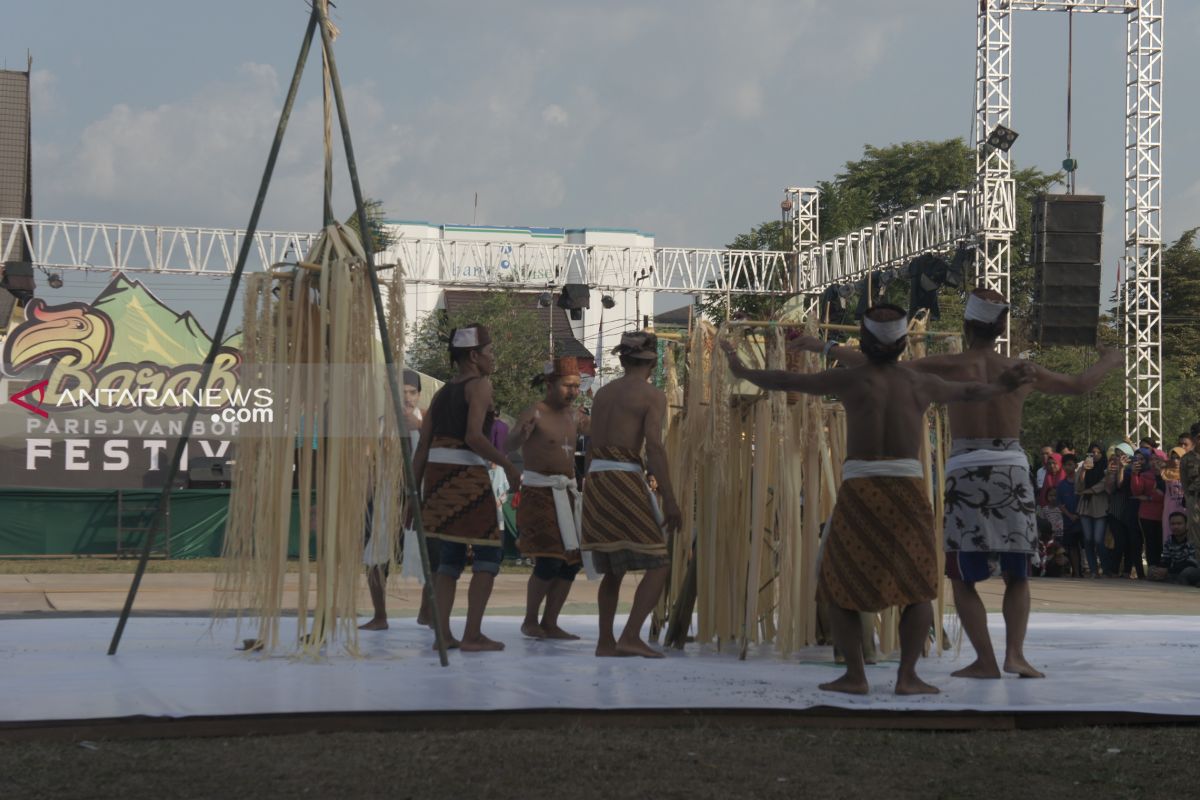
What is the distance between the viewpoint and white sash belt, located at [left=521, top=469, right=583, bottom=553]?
7.76 meters

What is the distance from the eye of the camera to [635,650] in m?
7.08

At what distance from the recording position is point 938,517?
291 inches

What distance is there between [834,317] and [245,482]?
22931mm

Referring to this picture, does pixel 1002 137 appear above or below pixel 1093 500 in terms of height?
above

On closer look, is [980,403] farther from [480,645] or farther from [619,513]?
[480,645]

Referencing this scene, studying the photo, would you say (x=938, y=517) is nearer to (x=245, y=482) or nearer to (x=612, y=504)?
(x=612, y=504)

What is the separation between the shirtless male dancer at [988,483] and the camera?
6535mm

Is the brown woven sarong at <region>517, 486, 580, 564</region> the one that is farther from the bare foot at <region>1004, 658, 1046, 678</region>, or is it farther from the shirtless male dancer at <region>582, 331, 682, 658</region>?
the bare foot at <region>1004, 658, 1046, 678</region>

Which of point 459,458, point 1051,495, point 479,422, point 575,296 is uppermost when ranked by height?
→ point 575,296

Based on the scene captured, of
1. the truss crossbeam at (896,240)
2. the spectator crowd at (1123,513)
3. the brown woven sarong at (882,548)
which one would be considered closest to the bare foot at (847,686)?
the brown woven sarong at (882,548)

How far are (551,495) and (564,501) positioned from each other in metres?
0.08

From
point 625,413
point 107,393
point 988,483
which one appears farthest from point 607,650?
point 107,393

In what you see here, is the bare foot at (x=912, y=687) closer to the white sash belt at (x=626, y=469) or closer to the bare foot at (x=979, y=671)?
the bare foot at (x=979, y=671)

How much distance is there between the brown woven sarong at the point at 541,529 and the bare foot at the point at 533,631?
1.56ft
